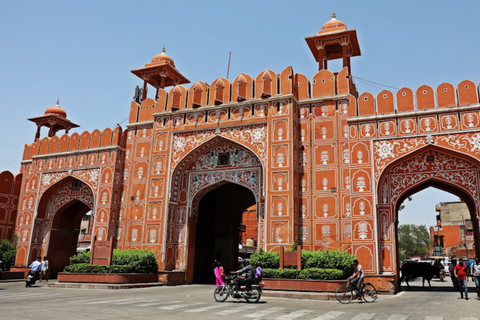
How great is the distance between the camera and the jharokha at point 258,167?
14.2 metres

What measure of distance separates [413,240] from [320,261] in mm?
54813

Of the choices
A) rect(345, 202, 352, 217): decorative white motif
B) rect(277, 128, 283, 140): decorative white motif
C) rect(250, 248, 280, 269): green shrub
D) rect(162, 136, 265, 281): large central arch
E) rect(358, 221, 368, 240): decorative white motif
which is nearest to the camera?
rect(250, 248, 280, 269): green shrub

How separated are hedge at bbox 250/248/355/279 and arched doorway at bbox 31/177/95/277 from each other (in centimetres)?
1017

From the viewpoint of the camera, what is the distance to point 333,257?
13.0 m

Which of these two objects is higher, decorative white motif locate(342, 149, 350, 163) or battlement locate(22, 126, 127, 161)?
battlement locate(22, 126, 127, 161)

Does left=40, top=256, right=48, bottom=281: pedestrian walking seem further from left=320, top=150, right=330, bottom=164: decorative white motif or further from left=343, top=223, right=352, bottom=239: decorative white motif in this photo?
left=343, top=223, right=352, bottom=239: decorative white motif

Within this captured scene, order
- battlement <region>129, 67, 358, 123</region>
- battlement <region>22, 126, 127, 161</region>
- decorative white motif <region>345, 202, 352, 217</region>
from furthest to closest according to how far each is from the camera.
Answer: battlement <region>22, 126, 127, 161</region> < battlement <region>129, 67, 358, 123</region> < decorative white motif <region>345, 202, 352, 217</region>

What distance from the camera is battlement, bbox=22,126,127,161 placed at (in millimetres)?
19359

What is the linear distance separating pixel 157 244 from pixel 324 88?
9.23 m

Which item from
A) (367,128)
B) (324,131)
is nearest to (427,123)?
(367,128)

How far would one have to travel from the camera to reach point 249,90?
17.1m

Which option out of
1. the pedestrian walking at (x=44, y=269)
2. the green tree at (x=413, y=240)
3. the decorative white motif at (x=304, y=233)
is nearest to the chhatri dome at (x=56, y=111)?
the pedestrian walking at (x=44, y=269)

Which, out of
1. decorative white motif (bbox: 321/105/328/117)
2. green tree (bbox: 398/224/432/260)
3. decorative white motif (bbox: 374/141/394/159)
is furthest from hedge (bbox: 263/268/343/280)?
green tree (bbox: 398/224/432/260)

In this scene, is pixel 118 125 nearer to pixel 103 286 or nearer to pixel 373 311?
pixel 103 286
